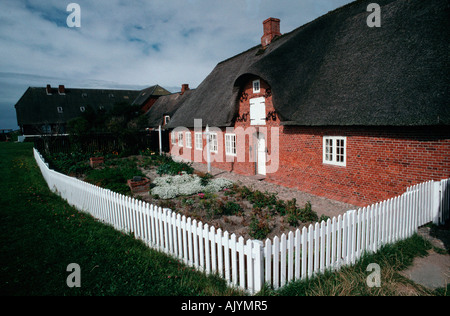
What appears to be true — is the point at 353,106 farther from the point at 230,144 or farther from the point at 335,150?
the point at 230,144

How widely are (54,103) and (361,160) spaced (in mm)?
47114

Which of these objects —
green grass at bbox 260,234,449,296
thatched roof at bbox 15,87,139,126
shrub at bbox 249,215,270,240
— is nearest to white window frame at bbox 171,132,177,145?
shrub at bbox 249,215,270,240

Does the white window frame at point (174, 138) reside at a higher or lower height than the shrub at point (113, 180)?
higher

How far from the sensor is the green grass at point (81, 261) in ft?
12.7

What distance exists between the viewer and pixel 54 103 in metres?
41.2

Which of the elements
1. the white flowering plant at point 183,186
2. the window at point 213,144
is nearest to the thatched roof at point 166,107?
the window at point 213,144

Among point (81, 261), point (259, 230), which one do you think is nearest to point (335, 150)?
point (259, 230)

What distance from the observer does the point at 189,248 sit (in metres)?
4.73

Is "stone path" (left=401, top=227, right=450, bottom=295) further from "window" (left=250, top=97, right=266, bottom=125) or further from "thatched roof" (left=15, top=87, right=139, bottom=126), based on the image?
"thatched roof" (left=15, top=87, right=139, bottom=126)

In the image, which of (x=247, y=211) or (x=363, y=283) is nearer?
(x=363, y=283)

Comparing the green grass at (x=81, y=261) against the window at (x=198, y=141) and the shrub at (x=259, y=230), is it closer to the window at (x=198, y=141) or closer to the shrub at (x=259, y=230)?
the shrub at (x=259, y=230)

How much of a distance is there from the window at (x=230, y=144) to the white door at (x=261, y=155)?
2.01m

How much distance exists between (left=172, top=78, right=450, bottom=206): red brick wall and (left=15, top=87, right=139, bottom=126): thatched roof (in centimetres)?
3213

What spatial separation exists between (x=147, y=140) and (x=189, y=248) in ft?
66.1
